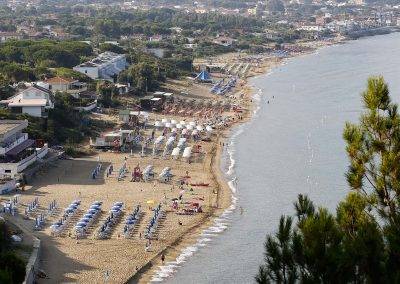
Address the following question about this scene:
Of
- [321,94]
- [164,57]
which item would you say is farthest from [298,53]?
[321,94]

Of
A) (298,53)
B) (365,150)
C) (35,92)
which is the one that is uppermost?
(365,150)

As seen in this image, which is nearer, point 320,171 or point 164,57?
point 320,171

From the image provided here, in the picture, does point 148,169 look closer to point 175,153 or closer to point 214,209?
point 175,153

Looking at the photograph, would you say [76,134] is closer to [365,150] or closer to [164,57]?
[365,150]

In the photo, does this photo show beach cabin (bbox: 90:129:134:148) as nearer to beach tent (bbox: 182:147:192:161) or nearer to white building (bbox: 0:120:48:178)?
beach tent (bbox: 182:147:192:161)

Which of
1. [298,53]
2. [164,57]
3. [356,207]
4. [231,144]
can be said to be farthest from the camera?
[298,53]

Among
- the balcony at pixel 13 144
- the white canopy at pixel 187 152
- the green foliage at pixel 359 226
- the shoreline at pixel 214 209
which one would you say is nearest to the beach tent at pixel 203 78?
the shoreline at pixel 214 209
